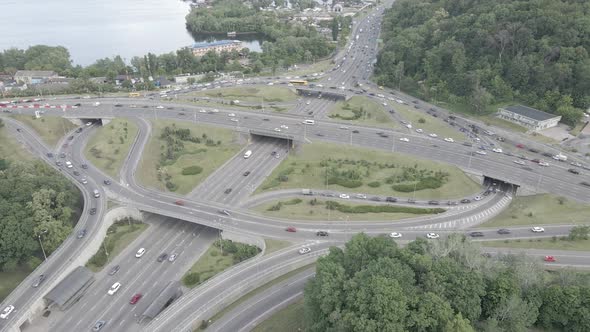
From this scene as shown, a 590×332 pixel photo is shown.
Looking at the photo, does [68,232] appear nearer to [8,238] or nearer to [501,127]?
[8,238]

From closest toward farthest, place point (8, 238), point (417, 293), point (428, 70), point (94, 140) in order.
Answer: point (417, 293) < point (8, 238) < point (94, 140) < point (428, 70)

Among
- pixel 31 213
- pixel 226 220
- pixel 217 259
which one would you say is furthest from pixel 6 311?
pixel 226 220

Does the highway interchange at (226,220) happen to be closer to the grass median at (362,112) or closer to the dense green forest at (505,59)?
the grass median at (362,112)

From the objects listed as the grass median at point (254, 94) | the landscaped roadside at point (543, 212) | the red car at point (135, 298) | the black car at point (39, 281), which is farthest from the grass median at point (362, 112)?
the black car at point (39, 281)

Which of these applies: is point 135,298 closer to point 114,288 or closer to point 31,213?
point 114,288

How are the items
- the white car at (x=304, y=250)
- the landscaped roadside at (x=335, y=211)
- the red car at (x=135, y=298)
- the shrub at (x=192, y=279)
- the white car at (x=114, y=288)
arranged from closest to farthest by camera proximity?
1. the red car at (x=135, y=298)
2. the white car at (x=114, y=288)
3. the shrub at (x=192, y=279)
4. the white car at (x=304, y=250)
5. the landscaped roadside at (x=335, y=211)

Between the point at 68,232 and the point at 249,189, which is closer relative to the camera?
the point at 68,232

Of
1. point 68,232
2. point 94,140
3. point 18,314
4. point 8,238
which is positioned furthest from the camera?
point 94,140

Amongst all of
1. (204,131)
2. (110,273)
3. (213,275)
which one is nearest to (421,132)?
(204,131)
